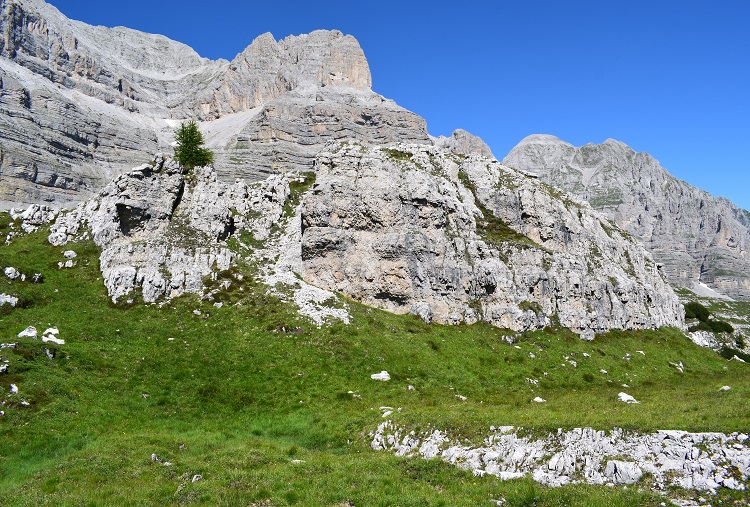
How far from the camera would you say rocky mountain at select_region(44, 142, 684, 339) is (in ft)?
161

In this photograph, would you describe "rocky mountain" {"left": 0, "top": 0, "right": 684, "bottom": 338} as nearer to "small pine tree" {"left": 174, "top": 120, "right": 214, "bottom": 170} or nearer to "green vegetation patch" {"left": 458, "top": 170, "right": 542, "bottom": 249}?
"green vegetation patch" {"left": 458, "top": 170, "right": 542, "bottom": 249}

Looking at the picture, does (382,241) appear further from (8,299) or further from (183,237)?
(8,299)

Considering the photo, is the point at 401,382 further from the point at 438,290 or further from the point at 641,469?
the point at 641,469

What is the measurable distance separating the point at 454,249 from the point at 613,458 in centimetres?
3867

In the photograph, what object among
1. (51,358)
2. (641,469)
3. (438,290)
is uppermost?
(438,290)

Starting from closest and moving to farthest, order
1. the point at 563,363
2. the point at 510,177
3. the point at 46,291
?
1. the point at 46,291
2. the point at 563,363
3. the point at 510,177

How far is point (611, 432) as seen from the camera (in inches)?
684

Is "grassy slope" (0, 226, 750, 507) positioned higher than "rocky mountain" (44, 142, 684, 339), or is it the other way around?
"rocky mountain" (44, 142, 684, 339)

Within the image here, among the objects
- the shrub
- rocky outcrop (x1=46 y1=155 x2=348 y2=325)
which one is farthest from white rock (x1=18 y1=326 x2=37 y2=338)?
the shrub

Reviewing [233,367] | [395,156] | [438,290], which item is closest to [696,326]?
[438,290]

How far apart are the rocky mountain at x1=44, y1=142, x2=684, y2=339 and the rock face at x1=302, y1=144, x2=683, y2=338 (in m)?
0.16

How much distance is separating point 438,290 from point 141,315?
3216 centimetres

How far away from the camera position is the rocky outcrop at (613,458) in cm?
1435

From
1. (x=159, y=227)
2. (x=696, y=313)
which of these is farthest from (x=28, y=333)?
(x=696, y=313)
